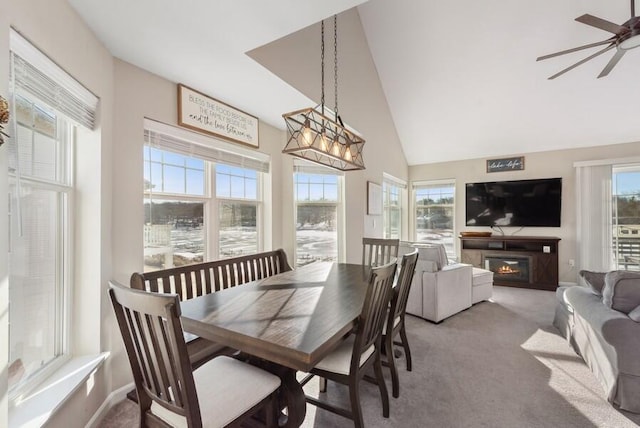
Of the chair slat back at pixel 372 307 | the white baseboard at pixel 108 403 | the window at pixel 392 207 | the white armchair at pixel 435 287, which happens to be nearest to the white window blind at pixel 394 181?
the window at pixel 392 207

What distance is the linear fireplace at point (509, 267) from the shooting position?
4.93 metres

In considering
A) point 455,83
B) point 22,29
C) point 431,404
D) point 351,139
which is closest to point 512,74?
point 455,83

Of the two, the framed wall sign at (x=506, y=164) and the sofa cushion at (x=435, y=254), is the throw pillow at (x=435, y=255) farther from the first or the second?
the framed wall sign at (x=506, y=164)

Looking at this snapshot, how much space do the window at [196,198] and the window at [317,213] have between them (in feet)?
1.87

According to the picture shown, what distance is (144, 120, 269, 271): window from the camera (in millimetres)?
2225

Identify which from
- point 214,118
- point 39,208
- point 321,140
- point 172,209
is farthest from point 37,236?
point 321,140

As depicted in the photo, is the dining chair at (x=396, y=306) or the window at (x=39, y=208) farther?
the dining chair at (x=396, y=306)

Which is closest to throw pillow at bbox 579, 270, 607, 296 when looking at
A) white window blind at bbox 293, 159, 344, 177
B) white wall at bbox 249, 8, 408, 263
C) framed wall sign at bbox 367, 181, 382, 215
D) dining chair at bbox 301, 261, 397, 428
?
dining chair at bbox 301, 261, 397, 428

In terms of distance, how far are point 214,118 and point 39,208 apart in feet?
4.81

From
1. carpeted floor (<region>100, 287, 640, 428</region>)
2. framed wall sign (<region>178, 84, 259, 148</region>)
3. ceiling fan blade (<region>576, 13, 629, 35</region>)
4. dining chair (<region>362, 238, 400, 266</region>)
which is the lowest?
carpeted floor (<region>100, 287, 640, 428</region>)

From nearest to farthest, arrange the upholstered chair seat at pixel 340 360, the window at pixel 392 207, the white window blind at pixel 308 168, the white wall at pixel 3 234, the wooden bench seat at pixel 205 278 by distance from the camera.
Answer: the white wall at pixel 3 234 → the upholstered chair seat at pixel 340 360 → the wooden bench seat at pixel 205 278 → the white window blind at pixel 308 168 → the window at pixel 392 207

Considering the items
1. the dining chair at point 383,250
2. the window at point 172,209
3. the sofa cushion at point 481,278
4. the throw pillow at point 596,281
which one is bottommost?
the sofa cushion at point 481,278

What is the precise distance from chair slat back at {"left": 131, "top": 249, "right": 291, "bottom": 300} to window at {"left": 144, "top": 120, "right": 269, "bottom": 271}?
41 centimetres

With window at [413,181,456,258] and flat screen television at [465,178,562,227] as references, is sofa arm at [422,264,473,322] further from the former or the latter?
window at [413,181,456,258]
